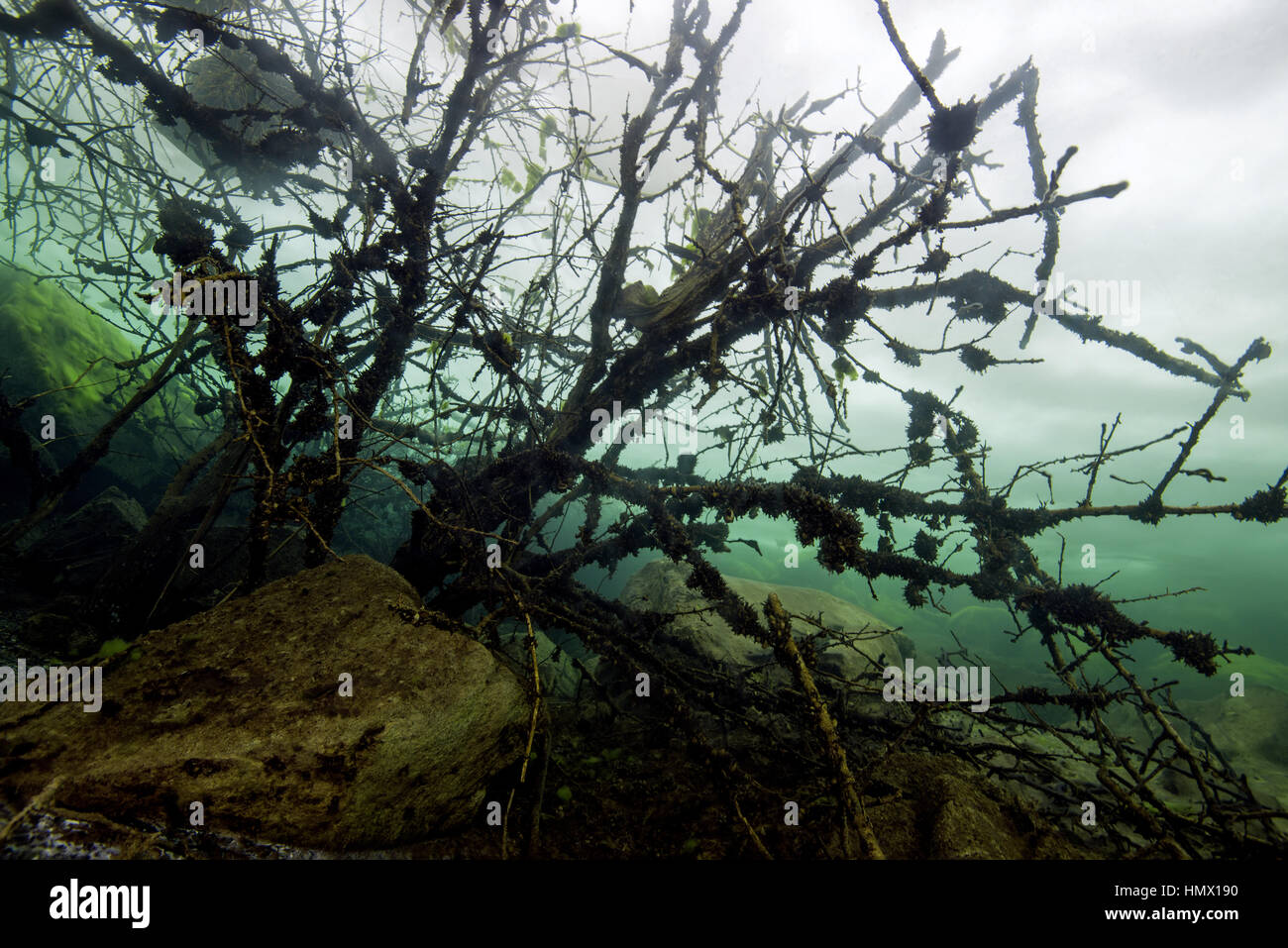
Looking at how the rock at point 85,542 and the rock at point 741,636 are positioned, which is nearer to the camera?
the rock at point 85,542

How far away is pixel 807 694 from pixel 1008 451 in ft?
152

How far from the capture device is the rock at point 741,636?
5.90 meters

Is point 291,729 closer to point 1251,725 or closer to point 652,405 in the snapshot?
point 652,405

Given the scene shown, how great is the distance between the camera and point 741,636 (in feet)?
13.9

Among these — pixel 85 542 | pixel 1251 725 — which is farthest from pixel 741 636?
pixel 1251 725

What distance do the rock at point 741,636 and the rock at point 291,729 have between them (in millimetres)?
2043

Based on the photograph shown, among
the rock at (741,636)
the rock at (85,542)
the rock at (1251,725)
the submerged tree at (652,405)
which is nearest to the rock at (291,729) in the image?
the submerged tree at (652,405)

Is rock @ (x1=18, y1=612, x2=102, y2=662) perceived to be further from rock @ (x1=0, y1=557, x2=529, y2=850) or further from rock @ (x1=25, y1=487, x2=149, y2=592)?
rock @ (x1=0, y1=557, x2=529, y2=850)

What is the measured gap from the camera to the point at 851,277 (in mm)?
2385

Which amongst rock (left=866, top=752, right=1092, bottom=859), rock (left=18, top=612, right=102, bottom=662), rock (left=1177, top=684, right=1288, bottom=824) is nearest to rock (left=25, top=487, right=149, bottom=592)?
rock (left=18, top=612, right=102, bottom=662)

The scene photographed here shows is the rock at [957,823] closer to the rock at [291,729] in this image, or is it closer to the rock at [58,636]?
the rock at [291,729]

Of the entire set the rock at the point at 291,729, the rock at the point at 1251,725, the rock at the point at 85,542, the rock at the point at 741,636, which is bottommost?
the rock at the point at 1251,725

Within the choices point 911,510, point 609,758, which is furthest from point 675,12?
point 609,758
